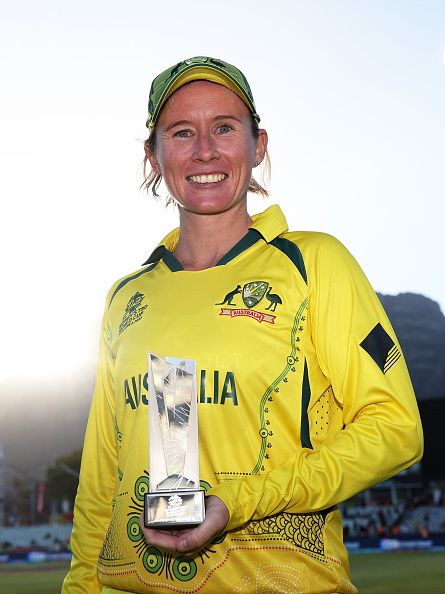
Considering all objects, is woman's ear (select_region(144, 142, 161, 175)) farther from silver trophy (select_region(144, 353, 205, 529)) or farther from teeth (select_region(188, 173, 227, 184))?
silver trophy (select_region(144, 353, 205, 529))

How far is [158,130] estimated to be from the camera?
2.00 m

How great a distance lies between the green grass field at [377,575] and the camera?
12.5 metres

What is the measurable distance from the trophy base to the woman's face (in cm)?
94

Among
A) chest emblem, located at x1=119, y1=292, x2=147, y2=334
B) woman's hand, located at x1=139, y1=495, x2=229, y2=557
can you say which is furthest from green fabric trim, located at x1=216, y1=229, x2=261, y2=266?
woman's hand, located at x1=139, y1=495, x2=229, y2=557

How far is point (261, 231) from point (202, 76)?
473 mm

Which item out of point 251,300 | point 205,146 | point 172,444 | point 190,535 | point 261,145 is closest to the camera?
point 190,535

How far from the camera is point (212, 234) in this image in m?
2.05

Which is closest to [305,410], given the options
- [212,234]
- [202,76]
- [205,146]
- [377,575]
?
[212,234]

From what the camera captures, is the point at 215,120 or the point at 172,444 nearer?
the point at 172,444

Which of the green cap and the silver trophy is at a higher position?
the green cap

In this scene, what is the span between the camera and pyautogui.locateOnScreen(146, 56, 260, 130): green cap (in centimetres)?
190

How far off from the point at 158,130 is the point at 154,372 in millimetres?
838

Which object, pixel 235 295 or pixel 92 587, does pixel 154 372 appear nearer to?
pixel 235 295

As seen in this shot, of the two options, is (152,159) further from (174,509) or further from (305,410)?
(174,509)
